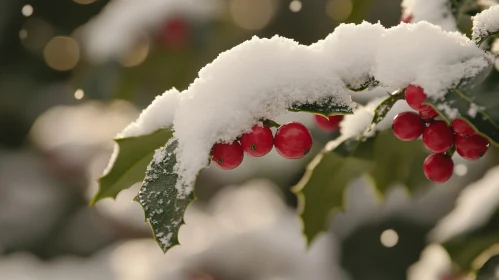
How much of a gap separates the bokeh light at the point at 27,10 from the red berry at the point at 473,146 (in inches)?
91.6

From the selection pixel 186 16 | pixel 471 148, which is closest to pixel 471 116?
pixel 471 148

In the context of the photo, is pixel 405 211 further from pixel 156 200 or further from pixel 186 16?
pixel 156 200

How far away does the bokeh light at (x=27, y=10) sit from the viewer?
255cm

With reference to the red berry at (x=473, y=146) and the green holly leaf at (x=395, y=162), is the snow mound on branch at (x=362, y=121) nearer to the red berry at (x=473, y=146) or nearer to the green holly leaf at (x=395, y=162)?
the green holly leaf at (x=395, y=162)

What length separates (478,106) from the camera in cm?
52

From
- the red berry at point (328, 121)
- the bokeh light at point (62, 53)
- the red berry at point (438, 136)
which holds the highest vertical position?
the red berry at point (438, 136)

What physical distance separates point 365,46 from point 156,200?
27 centimetres

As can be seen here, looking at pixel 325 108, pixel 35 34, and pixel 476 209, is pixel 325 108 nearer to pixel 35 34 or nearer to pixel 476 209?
pixel 476 209

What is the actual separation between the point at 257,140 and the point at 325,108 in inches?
3.5

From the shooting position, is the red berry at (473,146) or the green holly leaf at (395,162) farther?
the green holly leaf at (395,162)

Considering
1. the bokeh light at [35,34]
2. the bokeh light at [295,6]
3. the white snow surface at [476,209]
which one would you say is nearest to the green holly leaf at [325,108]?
the white snow surface at [476,209]

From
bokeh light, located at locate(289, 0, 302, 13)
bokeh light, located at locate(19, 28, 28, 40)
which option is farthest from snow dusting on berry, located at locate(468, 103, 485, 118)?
bokeh light, located at locate(19, 28, 28, 40)

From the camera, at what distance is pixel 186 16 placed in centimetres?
247

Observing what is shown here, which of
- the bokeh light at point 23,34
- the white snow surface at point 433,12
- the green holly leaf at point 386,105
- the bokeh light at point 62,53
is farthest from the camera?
the bokeh light at point 62,53
